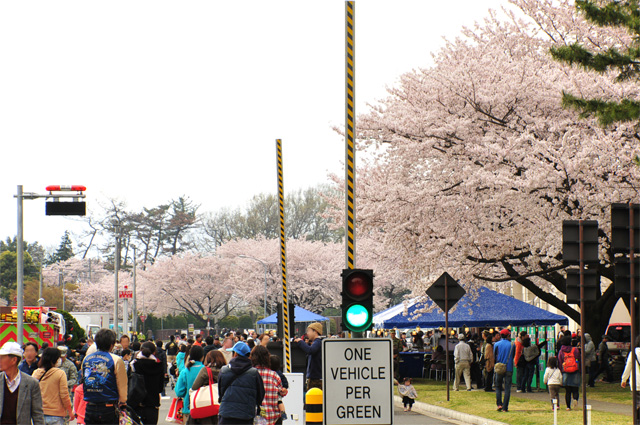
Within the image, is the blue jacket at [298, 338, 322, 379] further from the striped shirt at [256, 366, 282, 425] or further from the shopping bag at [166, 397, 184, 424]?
the striped shirt at [256, 366, 282, 425]

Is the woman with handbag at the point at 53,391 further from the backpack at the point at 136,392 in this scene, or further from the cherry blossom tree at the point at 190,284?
the cherry blossom tree at the point at 190,284

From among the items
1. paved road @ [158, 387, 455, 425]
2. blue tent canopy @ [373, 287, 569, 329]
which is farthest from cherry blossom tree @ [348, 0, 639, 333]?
paved road @ [158, 387, 455, 425]

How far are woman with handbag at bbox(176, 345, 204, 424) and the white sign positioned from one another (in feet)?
16.9

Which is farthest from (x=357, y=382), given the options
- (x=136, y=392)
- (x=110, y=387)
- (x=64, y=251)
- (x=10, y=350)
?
(x=64, y=251)

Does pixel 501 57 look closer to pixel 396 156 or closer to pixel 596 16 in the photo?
pixel 396 156

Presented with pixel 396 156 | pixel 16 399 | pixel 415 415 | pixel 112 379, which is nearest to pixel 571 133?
pixel 396 156

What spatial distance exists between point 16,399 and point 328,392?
279cm

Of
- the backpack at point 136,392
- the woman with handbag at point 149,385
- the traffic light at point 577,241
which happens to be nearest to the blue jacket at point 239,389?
the backpack at point 136,392

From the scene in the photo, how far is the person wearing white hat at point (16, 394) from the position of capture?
827 centimetres

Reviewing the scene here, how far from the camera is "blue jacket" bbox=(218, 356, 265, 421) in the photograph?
10.0 metres

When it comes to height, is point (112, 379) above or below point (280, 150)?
below

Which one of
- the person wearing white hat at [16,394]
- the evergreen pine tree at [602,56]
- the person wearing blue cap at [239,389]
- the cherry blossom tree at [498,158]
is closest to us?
the person wearing white hat at [16,394]

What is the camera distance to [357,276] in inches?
326

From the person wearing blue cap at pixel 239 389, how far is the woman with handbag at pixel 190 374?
9.69 ft
